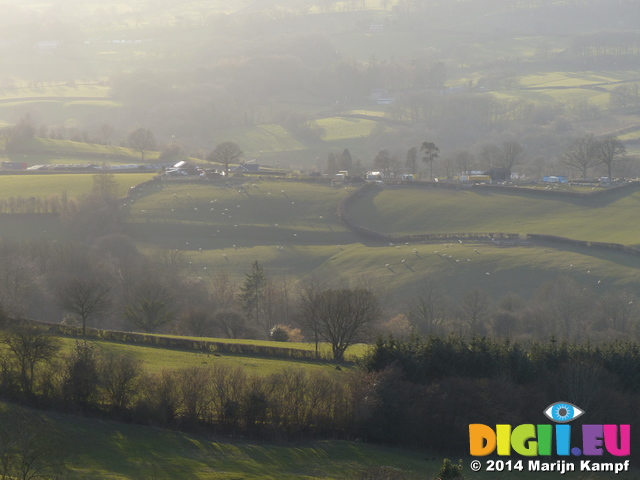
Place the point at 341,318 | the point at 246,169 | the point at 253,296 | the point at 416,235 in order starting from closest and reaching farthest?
the point at 341,318 → the point at 253,296 → the point at 416,235 → the point at 246,169

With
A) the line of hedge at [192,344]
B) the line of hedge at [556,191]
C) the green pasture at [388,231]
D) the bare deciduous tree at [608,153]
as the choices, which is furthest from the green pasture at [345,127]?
the line of hedge at [192,344]

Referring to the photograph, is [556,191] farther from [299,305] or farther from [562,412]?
[562,412]

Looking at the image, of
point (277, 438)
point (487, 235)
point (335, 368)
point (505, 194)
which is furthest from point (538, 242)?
point (277, 438)

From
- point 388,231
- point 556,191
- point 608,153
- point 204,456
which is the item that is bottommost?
point 204,456

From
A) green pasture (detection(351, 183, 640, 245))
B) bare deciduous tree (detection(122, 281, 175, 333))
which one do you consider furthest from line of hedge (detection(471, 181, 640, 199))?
bare deciduous tree (detection(122, 281, 175, 333))

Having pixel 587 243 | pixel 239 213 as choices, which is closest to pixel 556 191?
pixel 587 243

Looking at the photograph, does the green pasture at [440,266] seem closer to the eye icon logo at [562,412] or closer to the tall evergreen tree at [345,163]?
the eye icon logo at [562,412]

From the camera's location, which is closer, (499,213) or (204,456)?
(204,456)
